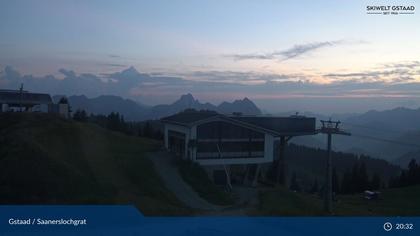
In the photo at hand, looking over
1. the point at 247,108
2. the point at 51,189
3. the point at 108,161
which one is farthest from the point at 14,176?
the point at 247,108

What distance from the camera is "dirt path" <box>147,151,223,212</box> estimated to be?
2926 millimetres

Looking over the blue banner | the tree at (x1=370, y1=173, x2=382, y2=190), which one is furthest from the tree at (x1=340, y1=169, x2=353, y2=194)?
the blue banner

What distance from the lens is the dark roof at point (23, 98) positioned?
2.71 meters

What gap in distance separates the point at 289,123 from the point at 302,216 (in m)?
0.65

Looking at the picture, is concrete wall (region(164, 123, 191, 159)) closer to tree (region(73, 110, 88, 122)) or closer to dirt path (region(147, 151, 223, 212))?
dirt path (region(147, 151, 223, 212))

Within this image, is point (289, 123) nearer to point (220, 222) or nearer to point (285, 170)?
point (285, 170)

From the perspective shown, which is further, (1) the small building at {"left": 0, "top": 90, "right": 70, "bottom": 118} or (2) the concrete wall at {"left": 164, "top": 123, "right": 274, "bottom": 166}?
(2) the concrete wall at {"left": 164, "top": 123, "right": 274, "bottom": 166}

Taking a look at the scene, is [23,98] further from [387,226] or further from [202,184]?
[387,226]

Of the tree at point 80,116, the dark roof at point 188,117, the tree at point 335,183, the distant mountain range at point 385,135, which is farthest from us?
the tree at point 335,183

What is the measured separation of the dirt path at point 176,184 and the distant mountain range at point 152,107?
0.94 feet

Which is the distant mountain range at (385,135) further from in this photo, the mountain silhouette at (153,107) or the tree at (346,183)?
the mountain silhouette at (153,107)

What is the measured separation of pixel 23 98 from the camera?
2.75m

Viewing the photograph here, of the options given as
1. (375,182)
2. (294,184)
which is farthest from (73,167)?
(375,182)

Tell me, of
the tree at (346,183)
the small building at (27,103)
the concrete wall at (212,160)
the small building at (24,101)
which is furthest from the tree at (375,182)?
the small building at (24,101)
